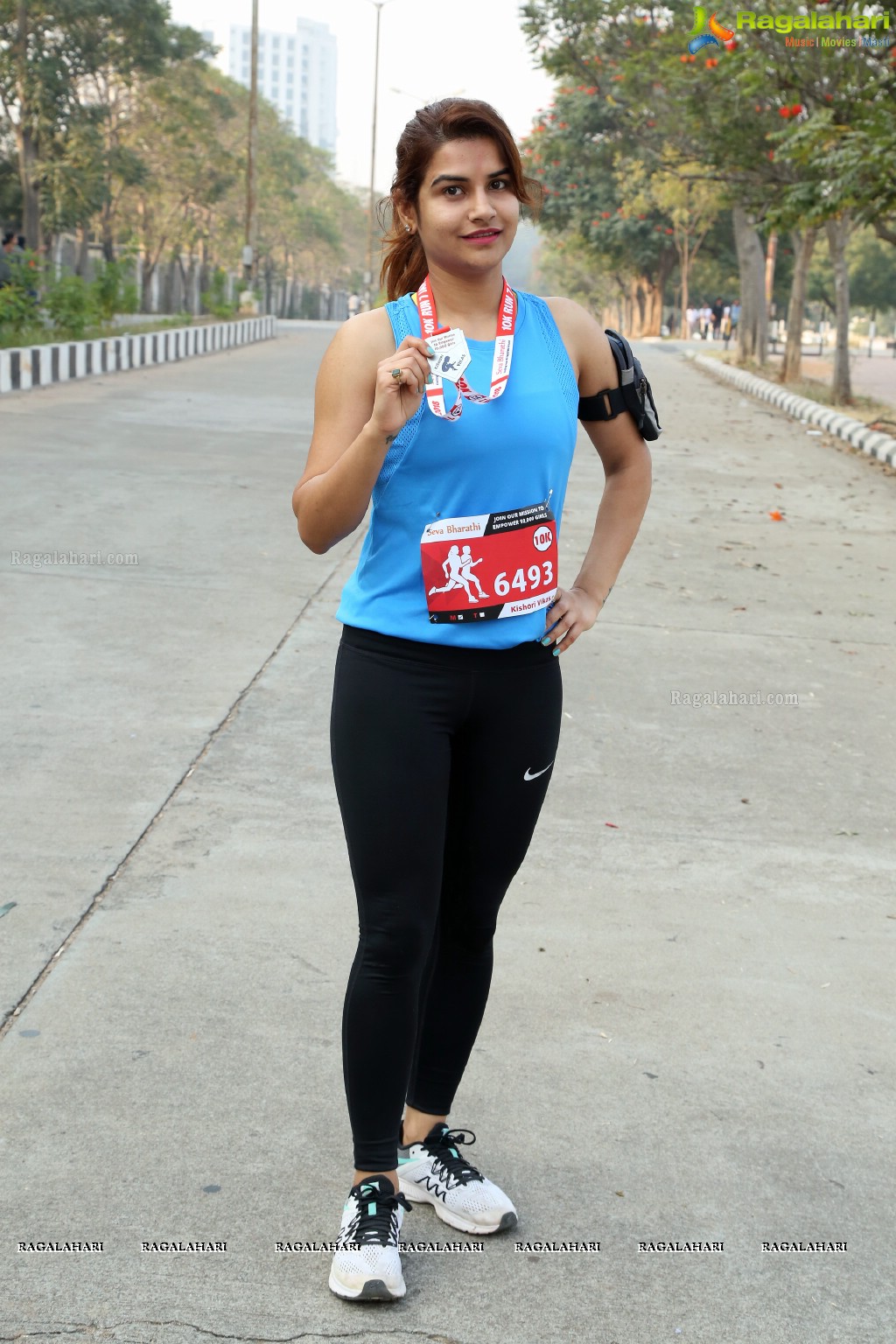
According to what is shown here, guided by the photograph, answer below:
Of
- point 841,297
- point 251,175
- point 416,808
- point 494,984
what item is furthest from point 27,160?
point 416,808

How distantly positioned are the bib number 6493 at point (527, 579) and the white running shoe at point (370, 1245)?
37.9 inches

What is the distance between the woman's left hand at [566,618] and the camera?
2.41 metres

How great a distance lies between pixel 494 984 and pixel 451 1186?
0.96 meters

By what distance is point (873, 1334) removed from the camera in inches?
92.0

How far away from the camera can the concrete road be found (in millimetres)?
2422

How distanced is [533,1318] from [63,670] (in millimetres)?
4041

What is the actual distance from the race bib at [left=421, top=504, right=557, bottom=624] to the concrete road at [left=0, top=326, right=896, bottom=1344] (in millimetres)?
1071

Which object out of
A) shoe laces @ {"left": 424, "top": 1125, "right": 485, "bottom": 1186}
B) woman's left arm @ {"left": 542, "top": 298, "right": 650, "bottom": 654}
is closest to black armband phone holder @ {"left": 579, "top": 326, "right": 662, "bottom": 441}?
woman's left arm @ {"left": 542, "top": 298, "right": 650, "bottom": 654}

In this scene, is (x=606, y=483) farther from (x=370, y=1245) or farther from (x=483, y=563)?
(x=370, y=1245)

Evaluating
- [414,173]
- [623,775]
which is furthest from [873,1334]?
[623,775]

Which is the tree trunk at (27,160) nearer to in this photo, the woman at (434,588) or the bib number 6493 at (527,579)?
the woman at (434,588)

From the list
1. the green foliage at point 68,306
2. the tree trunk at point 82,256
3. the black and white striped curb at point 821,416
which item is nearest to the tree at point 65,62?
the tree trunk at point 82,256

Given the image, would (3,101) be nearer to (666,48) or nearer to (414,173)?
(666,48)

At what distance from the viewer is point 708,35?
716 inches
